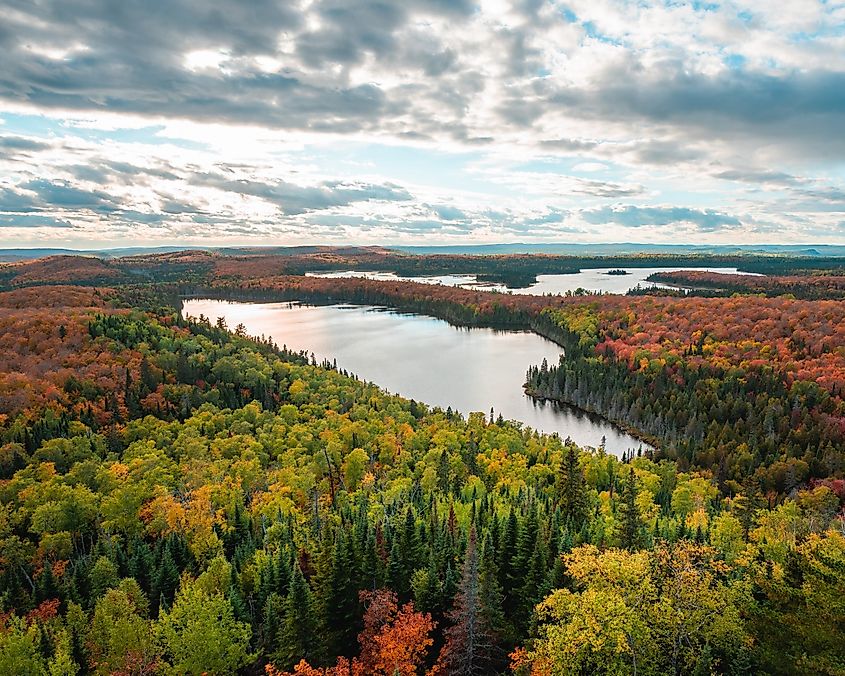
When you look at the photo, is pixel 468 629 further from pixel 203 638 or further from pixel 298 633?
pixel 203 638

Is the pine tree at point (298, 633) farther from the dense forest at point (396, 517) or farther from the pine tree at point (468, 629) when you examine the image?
the pine tree at point (468, 629)

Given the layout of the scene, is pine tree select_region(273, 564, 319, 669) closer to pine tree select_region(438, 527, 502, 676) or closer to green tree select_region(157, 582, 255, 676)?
green tree select_region(157, 582, 255, 676)

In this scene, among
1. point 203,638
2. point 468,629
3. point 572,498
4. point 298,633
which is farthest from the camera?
point 572,498

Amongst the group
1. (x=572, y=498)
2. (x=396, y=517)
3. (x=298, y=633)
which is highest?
(x=298, y=633)

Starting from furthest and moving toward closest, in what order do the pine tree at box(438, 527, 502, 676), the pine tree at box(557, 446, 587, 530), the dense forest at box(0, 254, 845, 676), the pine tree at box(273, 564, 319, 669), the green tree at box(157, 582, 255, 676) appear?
the pine tree at box(557, 446, 587, 530)
the green tree at box(157, 582, 255, 676)
the pine tree at box(273, 564, 319, 669)
the pine tree at box(438, 527, 502, 676)
the dense forest at box(0, 254, 845, 676)

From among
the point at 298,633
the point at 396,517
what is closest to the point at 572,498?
the point at 396,517

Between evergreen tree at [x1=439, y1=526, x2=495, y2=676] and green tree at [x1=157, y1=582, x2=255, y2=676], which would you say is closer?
evergreen tree at [x1=439, y1=526, x2=495, y2=676]

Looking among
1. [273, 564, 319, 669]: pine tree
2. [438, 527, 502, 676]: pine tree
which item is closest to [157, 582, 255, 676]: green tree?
[273, 564, 319, 669]: pine tree

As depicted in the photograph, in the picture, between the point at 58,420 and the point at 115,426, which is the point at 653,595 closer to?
the point at 115,426
